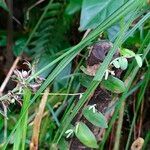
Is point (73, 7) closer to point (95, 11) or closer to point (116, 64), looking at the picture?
point (95, 11)

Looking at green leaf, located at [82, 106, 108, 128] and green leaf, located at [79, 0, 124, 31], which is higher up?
green leaf, located at [79, 0, 124, 31]

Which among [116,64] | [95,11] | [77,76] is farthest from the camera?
[77,76]

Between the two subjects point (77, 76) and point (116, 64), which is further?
point (77, 76)

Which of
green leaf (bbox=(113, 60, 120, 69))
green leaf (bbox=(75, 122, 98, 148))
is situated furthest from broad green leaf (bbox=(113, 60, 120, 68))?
green leaf (bbox=(75, 122, 98, 148))

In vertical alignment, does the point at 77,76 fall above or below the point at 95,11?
below

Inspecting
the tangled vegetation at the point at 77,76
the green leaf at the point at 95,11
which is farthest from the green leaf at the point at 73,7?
the green leaf at the point at 95,11

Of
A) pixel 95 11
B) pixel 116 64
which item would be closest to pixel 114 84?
pixel 116 64

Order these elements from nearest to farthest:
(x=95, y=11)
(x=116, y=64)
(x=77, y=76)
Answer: (x=116, y=64) < (x=95, y=11) < (x=77, y=76)

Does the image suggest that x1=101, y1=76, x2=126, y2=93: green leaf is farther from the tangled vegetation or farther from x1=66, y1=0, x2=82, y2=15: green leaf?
x1=66, y1=0, x2=82, y2=15: green leaf
